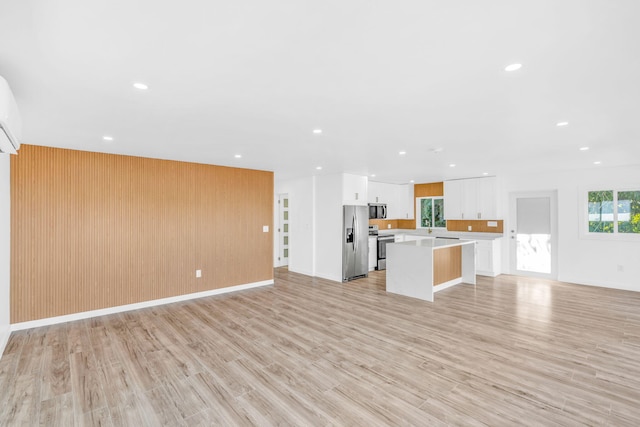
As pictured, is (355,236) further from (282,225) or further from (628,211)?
(628,211)

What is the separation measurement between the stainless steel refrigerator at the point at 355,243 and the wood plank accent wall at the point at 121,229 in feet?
6.06

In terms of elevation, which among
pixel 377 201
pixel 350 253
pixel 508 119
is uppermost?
pixel 508 119

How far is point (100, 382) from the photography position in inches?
105

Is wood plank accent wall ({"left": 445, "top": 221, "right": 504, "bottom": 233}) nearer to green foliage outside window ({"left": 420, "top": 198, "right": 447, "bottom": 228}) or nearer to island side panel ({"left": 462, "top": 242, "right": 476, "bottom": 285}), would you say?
green foliage outside window ({"left": 420, "top": 198, "right": 447, "bottom": 228})

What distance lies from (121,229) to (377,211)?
5644 millimetres

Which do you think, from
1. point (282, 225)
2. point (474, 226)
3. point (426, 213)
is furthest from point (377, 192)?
point (282, 225)

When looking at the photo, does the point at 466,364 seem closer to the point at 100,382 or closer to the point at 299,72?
the point at 299,72

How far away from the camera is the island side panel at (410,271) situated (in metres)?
5.19

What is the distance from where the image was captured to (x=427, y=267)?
5.18 m

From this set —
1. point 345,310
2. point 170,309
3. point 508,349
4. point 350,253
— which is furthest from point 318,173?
point 508,349

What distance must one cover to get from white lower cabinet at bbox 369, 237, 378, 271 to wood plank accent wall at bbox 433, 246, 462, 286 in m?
2.02

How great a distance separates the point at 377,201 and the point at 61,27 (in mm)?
7248

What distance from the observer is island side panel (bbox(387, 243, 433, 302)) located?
519 centimetres

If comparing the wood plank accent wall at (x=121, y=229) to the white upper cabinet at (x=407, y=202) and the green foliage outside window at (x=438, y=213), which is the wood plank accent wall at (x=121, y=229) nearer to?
the white upper cabinet at (x=407, y=202)
